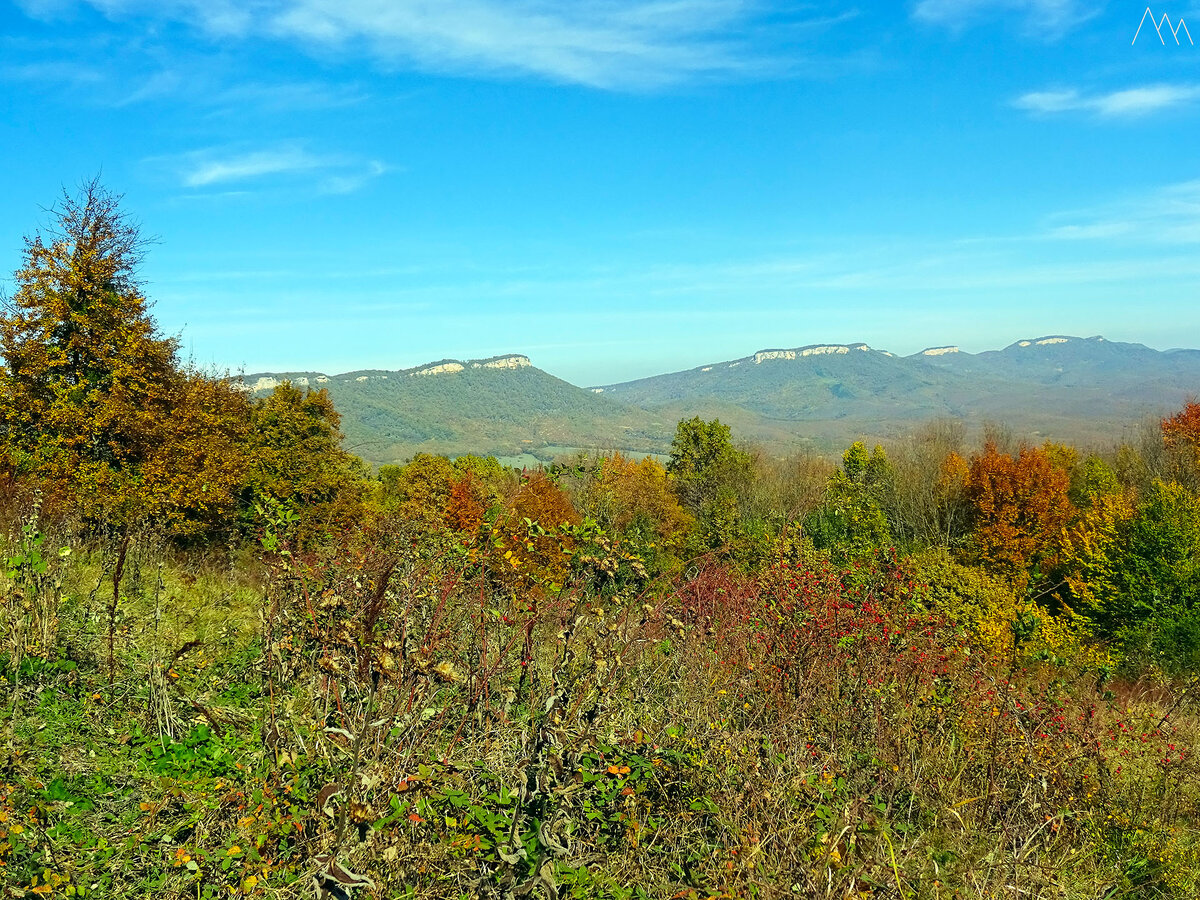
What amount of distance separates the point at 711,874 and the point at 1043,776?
3.13 metres

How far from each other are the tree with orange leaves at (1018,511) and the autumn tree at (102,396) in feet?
105

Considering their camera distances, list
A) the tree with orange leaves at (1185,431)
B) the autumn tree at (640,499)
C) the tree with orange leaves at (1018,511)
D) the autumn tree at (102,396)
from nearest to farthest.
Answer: the autumn tree at (102,396), the autumn tree at (640,499), the tree with orange leaves at (1018,511), the tree with orange leaves at (1185,431)

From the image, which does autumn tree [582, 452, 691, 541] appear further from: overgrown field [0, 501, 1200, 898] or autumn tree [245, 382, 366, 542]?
overgrown field [0, 501, 1200, 898]

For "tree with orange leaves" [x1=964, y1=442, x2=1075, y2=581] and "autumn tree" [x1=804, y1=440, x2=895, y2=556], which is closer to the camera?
"autumn tree" [x1=804, y1=440, x2=895, y2=556]

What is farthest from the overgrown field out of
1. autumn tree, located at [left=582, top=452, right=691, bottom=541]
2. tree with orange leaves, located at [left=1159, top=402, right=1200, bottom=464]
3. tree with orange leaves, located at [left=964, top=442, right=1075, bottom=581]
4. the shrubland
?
tree with orange leaves, located at [left=1159, top=402, right=1200, bottom=464]

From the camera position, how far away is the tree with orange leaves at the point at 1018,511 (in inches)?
1328

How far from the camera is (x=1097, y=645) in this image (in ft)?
76.3

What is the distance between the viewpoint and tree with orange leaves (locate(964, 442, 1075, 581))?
33719 mm

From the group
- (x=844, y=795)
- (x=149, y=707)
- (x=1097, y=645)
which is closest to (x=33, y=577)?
(x=149, y=707)

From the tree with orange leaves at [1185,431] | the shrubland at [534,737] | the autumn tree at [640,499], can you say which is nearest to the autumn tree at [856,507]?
the autumn tree at [640,499]

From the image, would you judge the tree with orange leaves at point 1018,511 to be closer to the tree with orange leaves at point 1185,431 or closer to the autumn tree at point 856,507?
the autumn tree at point 856,507

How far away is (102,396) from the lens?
61.2 feet

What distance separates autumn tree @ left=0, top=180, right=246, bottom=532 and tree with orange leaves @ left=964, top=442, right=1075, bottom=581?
105 ft

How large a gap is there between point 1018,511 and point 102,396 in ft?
120
